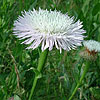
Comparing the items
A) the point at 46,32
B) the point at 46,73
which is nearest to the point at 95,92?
the point at 46,73

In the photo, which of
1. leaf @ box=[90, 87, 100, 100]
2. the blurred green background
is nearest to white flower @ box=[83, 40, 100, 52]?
the blurred green background

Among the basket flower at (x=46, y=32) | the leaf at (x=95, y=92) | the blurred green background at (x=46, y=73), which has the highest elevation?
the basket flower at (x=46, y=32)

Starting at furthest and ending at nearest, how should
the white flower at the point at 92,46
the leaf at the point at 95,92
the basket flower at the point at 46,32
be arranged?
1. the leaf at the point at 95,92
2. the white flower at the point at 92,46
3. the basket flower at the point at 46,32

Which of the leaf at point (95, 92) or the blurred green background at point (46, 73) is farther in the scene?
the leaf at point (95, 92)

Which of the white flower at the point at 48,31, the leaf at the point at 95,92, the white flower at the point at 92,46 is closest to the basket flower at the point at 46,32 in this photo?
the white flower at the point at 48,31

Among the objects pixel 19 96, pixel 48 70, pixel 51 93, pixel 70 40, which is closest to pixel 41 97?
pixel 51 93

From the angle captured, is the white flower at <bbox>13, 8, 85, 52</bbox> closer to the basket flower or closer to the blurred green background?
the basket flower

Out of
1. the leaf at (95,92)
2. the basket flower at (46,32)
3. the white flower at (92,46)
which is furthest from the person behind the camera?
the leaf at (95,92)

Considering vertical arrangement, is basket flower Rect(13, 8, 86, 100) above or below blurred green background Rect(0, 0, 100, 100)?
above

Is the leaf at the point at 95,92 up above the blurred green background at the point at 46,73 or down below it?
below

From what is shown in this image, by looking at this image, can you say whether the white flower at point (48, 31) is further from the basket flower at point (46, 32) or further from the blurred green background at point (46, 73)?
the blurred green background at point (46, 73)

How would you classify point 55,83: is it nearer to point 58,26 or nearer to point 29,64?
point 29,64

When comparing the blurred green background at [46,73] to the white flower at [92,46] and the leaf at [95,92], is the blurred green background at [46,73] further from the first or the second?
the white flower at [92,46]
